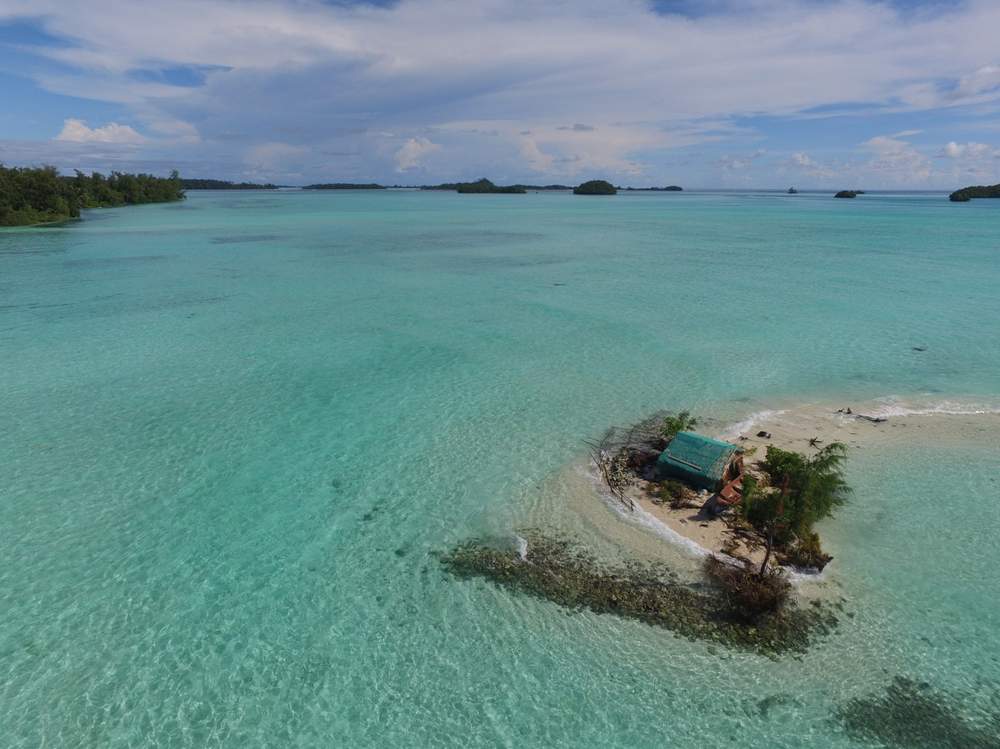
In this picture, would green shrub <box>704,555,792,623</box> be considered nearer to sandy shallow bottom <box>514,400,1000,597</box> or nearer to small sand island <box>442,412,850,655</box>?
small sand island <box>442,412,850,655</box>

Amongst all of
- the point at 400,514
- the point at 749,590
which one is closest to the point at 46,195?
the point at 400,514

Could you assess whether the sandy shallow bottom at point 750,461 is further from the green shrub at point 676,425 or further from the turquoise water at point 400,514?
the green shrub at point 676,425

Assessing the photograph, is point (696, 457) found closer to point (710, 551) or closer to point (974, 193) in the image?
point (710, 551)

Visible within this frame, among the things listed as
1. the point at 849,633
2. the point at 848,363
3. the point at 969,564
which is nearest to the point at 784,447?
the point at 969,564

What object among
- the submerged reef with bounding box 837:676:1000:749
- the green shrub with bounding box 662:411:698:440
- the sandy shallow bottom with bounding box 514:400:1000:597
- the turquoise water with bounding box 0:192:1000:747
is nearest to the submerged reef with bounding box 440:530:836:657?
the turquoise water with bounding box 0:192:1000:747

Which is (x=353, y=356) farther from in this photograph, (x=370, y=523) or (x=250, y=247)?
(x=250, y=247)

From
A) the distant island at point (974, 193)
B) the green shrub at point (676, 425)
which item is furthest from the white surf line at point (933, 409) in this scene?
the distant island at point (974, 193)

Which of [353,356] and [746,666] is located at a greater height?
[353,356]
